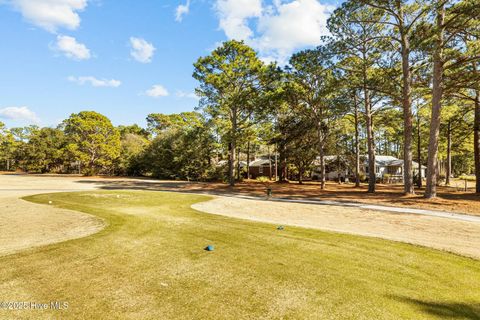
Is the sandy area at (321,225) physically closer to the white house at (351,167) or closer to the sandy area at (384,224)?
the sandy area at (384,224)

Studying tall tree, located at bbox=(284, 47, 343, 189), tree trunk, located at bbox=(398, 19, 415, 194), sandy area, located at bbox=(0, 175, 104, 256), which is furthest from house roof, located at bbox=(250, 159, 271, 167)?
sandy area, located at bbox=(0, 175, 104, 256)

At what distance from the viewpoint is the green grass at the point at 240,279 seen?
369cm

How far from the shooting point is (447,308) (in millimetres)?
3873

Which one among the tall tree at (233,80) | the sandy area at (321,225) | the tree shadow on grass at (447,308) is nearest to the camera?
the tree shadow on grass at (447,308)

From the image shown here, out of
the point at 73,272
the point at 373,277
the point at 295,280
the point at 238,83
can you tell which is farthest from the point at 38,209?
the point at 238,83

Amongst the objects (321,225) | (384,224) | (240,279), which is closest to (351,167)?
(384,224)

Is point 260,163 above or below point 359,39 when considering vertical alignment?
below

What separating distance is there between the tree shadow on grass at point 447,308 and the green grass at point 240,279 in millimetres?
16

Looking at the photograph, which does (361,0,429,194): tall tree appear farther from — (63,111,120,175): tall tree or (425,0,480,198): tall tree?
(63,111,120,175): tall tree

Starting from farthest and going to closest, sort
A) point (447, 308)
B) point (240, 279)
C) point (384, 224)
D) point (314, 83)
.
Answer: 1. point (314, 83)
2. point (384, 224)
3. point (240, 279)
4. point (447, 308)

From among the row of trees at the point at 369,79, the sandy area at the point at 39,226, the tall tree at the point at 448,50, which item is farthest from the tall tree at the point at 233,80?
the sandy area at the point at 39,226

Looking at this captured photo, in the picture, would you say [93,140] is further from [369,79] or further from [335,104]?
[369,79]

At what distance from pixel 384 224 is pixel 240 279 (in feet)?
26.7

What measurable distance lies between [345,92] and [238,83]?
11361mm
